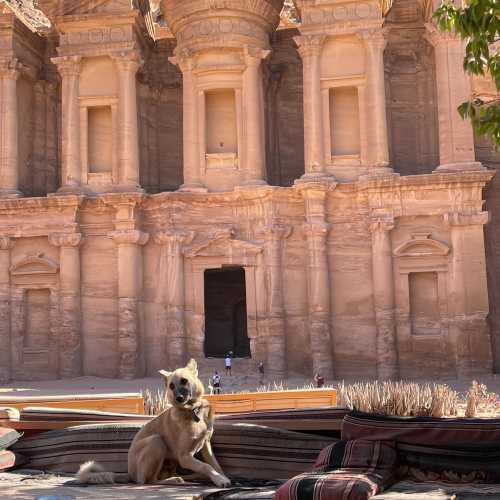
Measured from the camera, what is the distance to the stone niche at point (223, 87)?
24.7 metres

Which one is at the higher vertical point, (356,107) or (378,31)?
(378,31)

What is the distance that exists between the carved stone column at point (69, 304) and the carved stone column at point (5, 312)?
5.02 feet

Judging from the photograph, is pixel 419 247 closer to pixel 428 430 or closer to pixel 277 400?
pixel 277 400

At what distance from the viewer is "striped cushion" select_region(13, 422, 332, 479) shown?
26.1ft

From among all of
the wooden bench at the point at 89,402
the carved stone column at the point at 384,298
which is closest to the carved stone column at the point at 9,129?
the carved stone column at the point at 384,298

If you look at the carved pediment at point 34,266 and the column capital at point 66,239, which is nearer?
the column capital at point 66,239

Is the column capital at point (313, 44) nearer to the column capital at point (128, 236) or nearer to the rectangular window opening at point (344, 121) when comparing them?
the rectangular window opening at point (344, 121)

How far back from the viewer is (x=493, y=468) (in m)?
6.55

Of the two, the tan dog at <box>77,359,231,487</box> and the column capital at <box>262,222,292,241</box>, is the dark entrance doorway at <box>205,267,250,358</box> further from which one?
the tan dog at <box>77,359,231,487</box>

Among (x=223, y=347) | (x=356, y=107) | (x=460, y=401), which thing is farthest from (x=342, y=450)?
(x=223, y=347)

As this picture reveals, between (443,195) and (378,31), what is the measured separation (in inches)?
211

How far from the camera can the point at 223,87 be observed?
987 inches

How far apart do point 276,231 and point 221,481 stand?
53.9 ft

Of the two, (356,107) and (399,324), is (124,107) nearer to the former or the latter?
(356,107)
